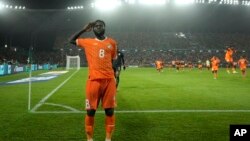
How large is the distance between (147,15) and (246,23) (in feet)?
65.1

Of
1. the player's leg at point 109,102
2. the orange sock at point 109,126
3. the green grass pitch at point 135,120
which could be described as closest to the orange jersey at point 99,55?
the player's leg at point 109,102

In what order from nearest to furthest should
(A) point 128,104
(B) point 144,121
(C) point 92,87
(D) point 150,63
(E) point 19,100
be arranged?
(C) point 92,87
(B) point 144,121
(A) point 128,104
(E) point 19,100
(D) point 150,63

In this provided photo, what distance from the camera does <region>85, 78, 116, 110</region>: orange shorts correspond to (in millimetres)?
6121

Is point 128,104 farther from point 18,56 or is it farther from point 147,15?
point 147,15

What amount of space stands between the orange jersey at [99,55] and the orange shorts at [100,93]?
99 millimetres

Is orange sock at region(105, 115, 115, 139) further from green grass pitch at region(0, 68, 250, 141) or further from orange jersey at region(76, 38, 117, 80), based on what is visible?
orange jersey at region(76, 38, 117, 80)

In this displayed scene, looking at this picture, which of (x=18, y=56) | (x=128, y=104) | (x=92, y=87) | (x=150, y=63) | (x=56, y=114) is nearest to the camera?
(x=92, y=87)

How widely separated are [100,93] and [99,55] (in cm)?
64

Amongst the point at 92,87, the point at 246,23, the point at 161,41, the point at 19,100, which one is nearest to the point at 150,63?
the point at 161,41

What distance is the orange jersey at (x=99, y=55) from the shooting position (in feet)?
20.2

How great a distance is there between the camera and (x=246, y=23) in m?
73.6

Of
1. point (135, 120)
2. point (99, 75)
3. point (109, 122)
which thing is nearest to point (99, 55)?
point (99, 75)

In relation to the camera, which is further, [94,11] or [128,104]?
[94,11]

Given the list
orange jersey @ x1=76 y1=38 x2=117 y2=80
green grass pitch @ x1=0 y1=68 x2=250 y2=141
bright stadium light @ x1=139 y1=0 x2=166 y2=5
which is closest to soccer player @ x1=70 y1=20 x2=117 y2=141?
Result: orange jersey @ x1=76 y1=38 x2=117 y2=80
